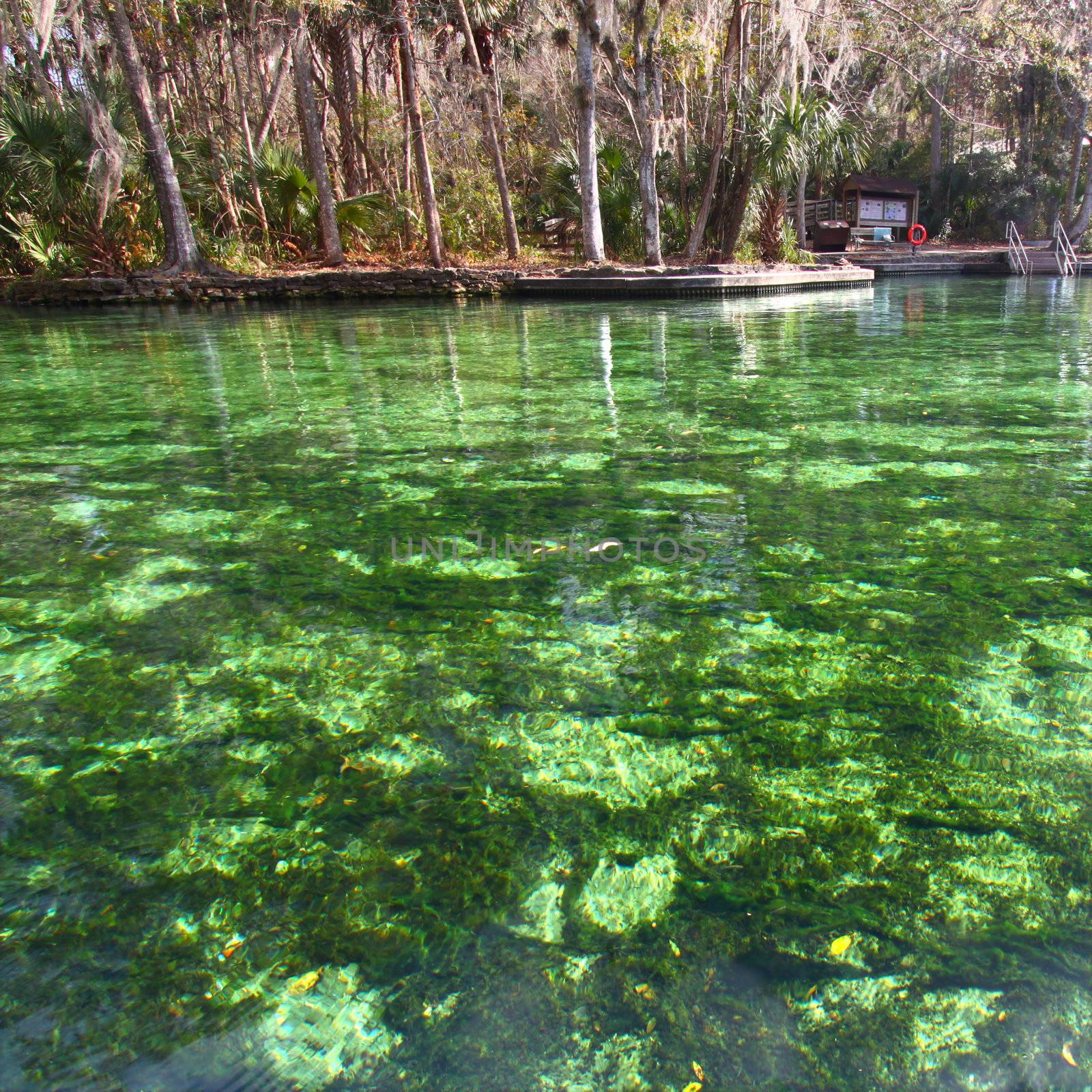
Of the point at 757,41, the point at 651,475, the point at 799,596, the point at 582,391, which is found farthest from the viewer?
the point at 757,41

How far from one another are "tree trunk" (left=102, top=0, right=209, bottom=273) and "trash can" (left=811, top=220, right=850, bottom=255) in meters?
15.9

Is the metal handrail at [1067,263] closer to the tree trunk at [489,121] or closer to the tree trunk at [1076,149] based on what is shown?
the tree trunk at [1076,149]

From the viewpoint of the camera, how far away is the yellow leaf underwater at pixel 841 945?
1275 millimetres

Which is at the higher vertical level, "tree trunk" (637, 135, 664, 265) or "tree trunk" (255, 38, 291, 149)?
"tree trunk" (255, 38, 291, 149)

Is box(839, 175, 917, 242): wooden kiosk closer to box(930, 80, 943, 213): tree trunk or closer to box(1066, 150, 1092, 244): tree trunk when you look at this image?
box(930, 80, 943, 213): tree trunk

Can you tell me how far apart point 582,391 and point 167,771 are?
4393mm

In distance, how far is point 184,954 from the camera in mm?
1306

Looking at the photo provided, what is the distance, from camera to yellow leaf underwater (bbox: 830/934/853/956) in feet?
4.18

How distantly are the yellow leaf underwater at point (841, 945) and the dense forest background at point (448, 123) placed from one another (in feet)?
42.1

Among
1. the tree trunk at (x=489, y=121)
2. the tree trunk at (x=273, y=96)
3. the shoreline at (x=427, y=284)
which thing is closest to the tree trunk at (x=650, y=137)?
the shoreline at (x=427, y=284)

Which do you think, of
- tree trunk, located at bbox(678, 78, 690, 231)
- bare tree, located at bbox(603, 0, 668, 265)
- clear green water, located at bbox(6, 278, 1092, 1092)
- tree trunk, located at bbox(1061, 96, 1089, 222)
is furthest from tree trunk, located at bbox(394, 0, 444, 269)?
tree trunk, located at bbox(1061, 96, 1089, 222)

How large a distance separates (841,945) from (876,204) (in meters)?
32.1

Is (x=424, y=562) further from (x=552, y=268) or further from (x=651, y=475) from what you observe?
(x=552, y=268)

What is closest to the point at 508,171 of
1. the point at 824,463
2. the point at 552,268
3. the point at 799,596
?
the point at 552,268
